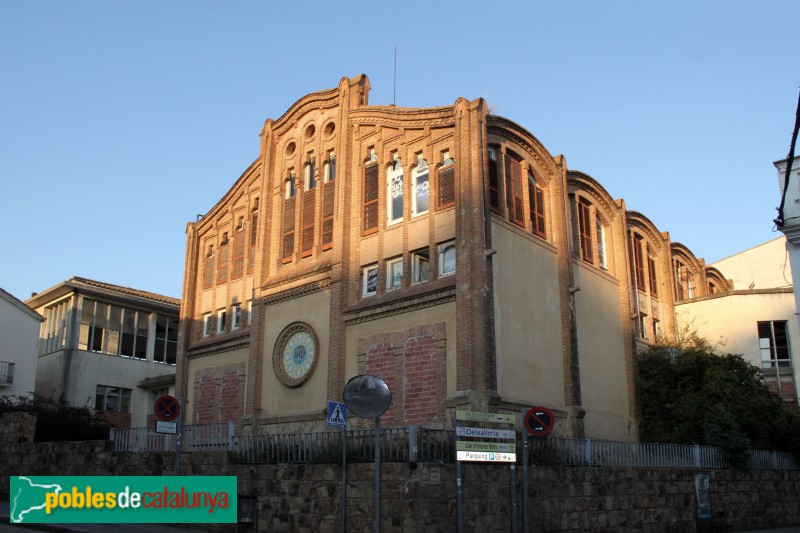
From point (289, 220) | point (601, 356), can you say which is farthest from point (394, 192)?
point (601, 356)

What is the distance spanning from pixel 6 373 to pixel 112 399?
536 centimetres

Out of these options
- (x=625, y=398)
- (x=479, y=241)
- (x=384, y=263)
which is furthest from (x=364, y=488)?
(x=625, y=398)

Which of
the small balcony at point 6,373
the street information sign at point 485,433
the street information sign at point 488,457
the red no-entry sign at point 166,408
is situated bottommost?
the street information sign at point 488,457

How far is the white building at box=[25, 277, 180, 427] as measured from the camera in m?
37.2

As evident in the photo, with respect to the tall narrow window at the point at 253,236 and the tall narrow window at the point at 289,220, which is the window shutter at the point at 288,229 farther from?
the tall narrow window at the point at 253,236

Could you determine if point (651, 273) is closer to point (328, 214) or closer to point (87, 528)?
point (328, 214)

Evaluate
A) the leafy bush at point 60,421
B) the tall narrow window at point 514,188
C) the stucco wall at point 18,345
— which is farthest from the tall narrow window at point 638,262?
the stucco wall at point 18,345

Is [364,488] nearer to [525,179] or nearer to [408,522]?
[408,522]

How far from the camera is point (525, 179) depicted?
1002 inches

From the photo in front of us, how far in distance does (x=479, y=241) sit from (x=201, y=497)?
9881 millimetres

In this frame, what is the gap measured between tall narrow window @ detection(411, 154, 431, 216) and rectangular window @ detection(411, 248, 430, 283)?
1.35m

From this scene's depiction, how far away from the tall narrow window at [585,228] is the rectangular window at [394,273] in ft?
24.2

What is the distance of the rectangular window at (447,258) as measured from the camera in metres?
22.8

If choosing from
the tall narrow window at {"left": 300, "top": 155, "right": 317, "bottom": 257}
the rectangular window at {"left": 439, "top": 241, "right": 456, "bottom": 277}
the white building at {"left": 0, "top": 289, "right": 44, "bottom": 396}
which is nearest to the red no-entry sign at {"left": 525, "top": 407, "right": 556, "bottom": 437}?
the rectangular window at {"left": 439, "top": 241, "right": 456, "bottom": 277}
